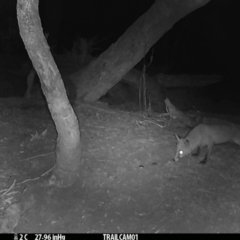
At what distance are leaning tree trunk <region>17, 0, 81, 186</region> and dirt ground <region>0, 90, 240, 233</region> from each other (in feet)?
0.94

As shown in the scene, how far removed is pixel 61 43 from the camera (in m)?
22.2

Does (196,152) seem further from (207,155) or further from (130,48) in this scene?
(130,48)

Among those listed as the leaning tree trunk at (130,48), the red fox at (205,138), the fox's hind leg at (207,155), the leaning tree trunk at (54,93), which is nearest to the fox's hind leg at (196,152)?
the red fox at (205,138)

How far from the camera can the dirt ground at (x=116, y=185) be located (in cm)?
537

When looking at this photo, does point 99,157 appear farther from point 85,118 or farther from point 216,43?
point 216,43

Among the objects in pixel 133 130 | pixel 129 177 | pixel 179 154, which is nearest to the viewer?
pixel 129 177

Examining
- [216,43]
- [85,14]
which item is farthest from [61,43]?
[216,43]

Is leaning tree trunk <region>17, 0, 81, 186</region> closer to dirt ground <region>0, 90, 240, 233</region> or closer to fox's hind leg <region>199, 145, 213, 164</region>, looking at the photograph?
dirt ground <region>0, 90, 240, 233</region>

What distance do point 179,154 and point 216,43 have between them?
57.4 feet

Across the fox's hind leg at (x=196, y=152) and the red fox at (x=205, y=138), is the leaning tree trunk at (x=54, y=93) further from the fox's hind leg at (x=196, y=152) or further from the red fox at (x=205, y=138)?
the fox's hind leg at (x=196, y=152)

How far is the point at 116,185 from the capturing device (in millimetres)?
6238

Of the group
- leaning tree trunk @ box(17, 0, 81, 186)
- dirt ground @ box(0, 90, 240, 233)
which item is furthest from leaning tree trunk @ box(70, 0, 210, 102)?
leaning tree trunk @ box(17, 0, 81, 186)

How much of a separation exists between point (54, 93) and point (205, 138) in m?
3.24

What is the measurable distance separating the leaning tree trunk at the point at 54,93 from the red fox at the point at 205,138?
6.59 ft
